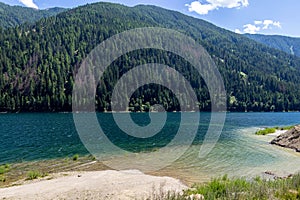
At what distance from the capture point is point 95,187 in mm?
22359

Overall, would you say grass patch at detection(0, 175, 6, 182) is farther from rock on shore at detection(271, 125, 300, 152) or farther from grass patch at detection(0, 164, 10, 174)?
rock on shore at detection(271, 125, 300, 152)

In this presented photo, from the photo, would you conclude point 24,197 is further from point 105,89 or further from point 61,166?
point 105,89

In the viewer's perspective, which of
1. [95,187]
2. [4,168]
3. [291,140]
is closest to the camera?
[95,187]

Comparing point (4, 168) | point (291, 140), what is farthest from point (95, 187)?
point (291, 140)

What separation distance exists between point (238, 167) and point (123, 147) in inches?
787

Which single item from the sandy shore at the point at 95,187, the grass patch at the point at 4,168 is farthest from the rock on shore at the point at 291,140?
the grass patch at the point at 4,168

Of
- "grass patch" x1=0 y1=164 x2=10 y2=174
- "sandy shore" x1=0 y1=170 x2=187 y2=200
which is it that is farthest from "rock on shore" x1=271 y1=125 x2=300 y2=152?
"grass patch" x1=0 y1=164 x2=10 y2=174

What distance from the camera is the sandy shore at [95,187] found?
1973 cm

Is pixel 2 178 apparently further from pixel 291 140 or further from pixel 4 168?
pixel 291 140

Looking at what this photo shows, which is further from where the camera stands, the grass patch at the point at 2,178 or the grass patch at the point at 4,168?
the grass patch at the point at 4,168

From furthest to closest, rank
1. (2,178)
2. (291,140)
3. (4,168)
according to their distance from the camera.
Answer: (291,140) < (4,168) < (2,178)

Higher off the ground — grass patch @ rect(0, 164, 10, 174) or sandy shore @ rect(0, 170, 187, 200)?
sandy shore @ rect(0, 170, 187, 200)

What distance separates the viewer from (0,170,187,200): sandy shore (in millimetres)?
19734

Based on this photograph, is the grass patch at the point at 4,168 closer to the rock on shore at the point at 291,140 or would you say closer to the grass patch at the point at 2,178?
the grass patch at the point at 2,178
